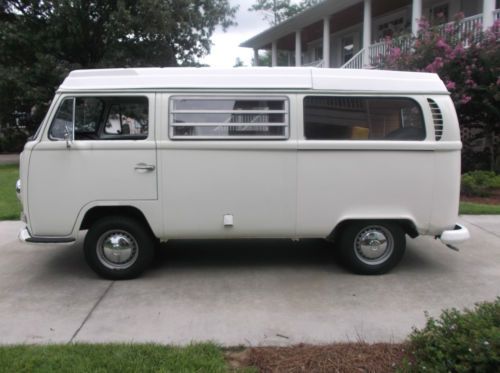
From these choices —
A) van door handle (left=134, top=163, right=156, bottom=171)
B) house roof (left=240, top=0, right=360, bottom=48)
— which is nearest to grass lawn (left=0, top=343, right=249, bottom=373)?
van door handle (left=134, top=163, right=156, bottom=171)

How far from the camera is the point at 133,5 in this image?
1767 centimetres

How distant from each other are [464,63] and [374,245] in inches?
320

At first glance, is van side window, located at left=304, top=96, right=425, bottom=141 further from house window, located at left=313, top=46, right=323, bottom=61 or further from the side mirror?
house window, located at left=313, top=46, right=323, bottom=61

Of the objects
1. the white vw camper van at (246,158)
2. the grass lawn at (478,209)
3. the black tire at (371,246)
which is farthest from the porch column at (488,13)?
the black tire at (371,246)

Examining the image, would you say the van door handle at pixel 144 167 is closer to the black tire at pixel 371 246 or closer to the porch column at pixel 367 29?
the black tire at pixel 371 246

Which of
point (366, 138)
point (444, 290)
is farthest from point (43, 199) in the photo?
point (444, 290)

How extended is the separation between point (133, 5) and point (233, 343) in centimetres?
1658

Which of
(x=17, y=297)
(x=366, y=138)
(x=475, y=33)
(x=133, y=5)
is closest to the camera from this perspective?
(x=17, y=297)

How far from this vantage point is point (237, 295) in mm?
4941

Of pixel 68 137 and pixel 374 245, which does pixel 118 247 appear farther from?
pixel 374 245

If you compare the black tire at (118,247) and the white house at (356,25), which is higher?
the white house at (356,25)

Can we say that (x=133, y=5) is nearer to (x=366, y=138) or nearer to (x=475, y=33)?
(x=475, y=33)

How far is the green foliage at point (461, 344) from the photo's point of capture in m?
2.71

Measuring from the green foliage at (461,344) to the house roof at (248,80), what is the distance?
2.80 metres
